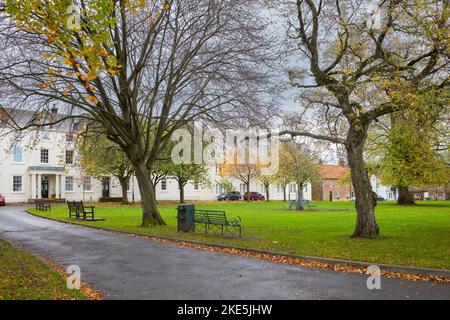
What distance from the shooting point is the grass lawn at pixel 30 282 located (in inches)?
282

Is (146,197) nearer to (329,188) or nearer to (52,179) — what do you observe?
(52,179)

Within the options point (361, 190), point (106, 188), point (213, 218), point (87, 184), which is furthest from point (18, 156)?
point (361, 190)

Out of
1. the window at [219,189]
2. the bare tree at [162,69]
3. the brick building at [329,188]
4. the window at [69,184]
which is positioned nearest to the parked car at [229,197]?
the window at [219,189]

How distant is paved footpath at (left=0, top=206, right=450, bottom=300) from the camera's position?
24.8ft

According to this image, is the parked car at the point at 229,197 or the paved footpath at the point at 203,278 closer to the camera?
the paved footpath at the point at 203,278

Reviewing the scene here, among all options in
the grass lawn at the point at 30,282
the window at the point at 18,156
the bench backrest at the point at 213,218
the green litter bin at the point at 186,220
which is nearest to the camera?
the grass lawn at the point at 30,282

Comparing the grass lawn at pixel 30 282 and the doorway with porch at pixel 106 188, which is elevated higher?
the doorway with porch at pixel 106 188

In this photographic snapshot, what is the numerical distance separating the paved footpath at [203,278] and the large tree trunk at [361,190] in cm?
535

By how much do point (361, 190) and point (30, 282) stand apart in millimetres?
10944

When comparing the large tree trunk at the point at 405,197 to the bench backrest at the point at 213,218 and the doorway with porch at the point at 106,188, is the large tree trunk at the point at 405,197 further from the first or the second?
the doorway with porch at the point at 106,188

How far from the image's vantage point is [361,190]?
1495 cm

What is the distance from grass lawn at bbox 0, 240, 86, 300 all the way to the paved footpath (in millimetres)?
662

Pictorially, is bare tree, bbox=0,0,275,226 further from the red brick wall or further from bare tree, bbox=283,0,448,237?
the red brick wall
